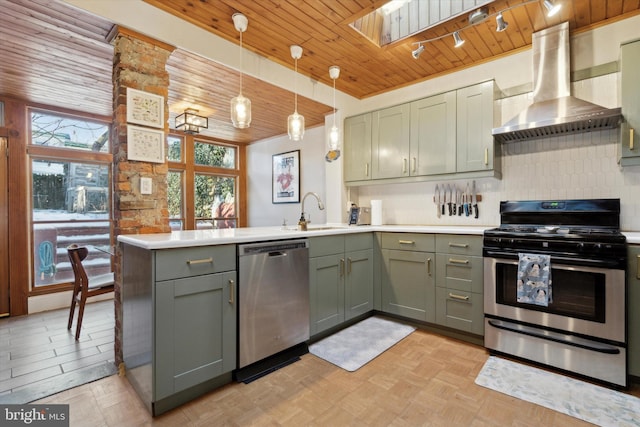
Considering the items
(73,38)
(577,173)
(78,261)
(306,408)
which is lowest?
(306,408)

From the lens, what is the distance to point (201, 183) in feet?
18.1

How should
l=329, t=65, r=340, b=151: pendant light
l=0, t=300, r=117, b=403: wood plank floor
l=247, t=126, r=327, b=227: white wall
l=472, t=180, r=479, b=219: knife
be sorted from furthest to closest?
l=247, t=126, r=327, b=227: white wall → l=472, t=180, r=479, b=219: knife → l=329, t=65, r=340, b=151: pendant light → l=0, t=300, r=117, b=403: wood plank floor

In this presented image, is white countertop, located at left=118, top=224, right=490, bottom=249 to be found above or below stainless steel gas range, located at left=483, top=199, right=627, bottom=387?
above

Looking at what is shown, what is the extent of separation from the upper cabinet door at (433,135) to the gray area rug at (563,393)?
1751mm

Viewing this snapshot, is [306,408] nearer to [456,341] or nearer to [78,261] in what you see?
[456,341]

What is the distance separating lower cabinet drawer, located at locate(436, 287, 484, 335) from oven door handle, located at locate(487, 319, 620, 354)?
136 millimetres

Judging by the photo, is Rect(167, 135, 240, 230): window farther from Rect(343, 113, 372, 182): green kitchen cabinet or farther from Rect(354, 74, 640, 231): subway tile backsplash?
Rect(354, 74, 640, 231): subway tile backsplash

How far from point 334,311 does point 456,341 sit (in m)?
1.07

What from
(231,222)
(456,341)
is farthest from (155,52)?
(231,222)

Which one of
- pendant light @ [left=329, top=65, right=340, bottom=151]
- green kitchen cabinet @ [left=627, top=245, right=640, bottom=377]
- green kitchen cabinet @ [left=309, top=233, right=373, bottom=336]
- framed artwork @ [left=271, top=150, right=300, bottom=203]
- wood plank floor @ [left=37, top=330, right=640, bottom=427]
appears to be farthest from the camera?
framed artwork @ [left=271, top=150, right=300, bottom=203]

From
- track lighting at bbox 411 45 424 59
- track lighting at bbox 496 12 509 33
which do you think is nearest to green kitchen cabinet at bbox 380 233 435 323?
track lighting at bbox 411 45 424 59

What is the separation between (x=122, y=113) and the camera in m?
→ 2.07

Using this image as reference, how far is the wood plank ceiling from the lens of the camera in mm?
2215

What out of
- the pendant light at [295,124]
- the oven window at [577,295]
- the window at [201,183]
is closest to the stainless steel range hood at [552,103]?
the oven window at [577,295]
